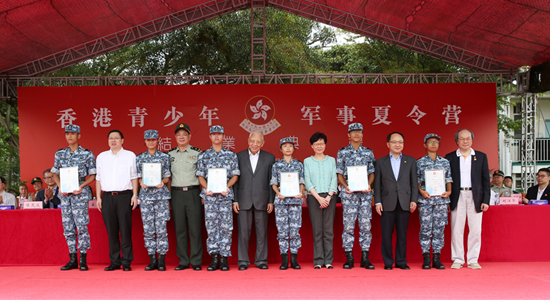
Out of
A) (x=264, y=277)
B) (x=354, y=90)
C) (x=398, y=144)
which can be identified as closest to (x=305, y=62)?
(x=354, y=90)

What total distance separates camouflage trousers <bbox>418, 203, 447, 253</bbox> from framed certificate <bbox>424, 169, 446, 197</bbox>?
0.14 m

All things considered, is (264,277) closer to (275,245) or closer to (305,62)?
(275,245)

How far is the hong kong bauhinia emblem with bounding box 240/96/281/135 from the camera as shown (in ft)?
27.8

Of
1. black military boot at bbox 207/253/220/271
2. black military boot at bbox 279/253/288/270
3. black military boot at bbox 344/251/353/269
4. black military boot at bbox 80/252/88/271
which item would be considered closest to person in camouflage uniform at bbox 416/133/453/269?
black military boot at bbox 344/251/353/269

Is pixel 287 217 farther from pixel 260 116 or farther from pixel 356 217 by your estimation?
pixel 260 116

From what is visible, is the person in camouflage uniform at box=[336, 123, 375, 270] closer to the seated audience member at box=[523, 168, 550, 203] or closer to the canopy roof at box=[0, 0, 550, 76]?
the seated audience member at box=[523, 168, 550, 203]

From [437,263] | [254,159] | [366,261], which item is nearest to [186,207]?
[254,159]

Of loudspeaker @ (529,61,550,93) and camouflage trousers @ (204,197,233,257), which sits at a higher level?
A: loudspeaker @ (529,61,550,93)

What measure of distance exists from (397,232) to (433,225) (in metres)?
0.37

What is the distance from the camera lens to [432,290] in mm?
3293

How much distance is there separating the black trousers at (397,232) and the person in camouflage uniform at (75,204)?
2945mm

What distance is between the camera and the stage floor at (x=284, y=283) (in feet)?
10.5

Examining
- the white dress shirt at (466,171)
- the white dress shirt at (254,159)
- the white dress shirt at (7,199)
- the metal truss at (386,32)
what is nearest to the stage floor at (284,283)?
the white dress shirt at (466,171)

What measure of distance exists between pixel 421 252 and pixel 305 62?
924 cm
